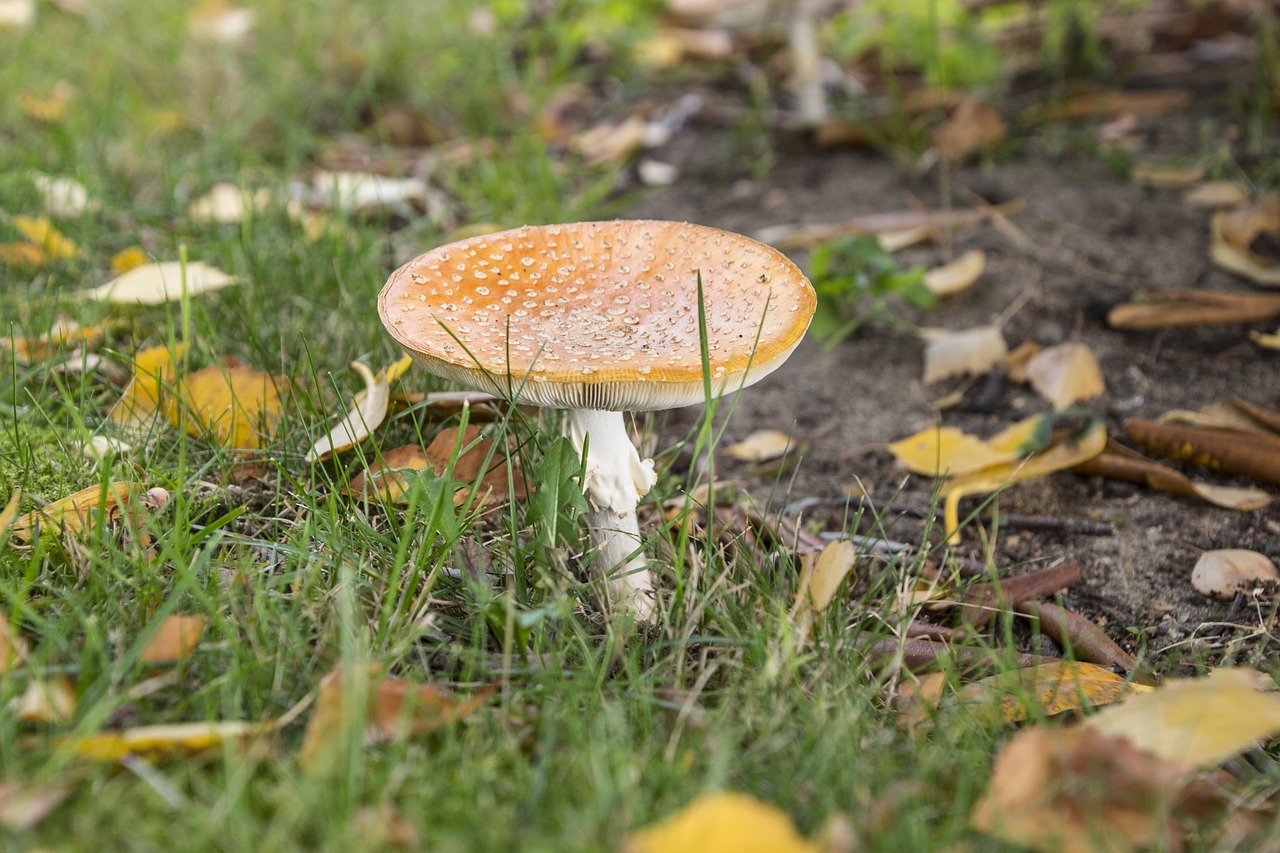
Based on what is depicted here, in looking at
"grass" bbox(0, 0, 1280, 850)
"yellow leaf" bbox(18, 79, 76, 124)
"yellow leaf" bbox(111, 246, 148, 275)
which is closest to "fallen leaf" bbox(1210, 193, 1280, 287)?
"grass" bbox(0, 0, 1280, 850)

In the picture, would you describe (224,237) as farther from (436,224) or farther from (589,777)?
(589,777)

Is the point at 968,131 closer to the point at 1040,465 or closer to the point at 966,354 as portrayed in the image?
the point at 966,354

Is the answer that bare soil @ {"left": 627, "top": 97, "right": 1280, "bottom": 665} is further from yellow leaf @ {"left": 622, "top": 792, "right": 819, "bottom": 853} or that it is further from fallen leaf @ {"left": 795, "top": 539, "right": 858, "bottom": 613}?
yellow leaf @ {"left": 622, "top": 792, "right": 819, "bottom": 853}

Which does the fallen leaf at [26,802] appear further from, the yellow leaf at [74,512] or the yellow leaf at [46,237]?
the yellow leaf at [46,237]

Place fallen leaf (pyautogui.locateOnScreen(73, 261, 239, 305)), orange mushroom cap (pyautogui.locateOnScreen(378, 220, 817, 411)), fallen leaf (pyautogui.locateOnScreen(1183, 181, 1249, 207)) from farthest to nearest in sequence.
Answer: fallen leaf (pyautogui.locateOnScreen(1183, 181, 1249, 207)) < fallen leaf (pyautogui.locateOnScreen(73, 261, 239, 305)) < orange mushroom cap (pyautogui.locateOnScreen(378, 220, 817, 411))

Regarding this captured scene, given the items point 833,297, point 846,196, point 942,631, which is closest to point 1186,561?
point 942,631

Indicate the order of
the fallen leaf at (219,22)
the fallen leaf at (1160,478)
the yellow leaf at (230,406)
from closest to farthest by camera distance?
the yellow leaf at (230,406)
the fallen leaf at (1160,478)
the fallen leaf at (219,22)

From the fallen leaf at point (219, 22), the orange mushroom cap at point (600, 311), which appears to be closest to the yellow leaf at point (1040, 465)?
the orange mushroom cap at point (600, 311)
